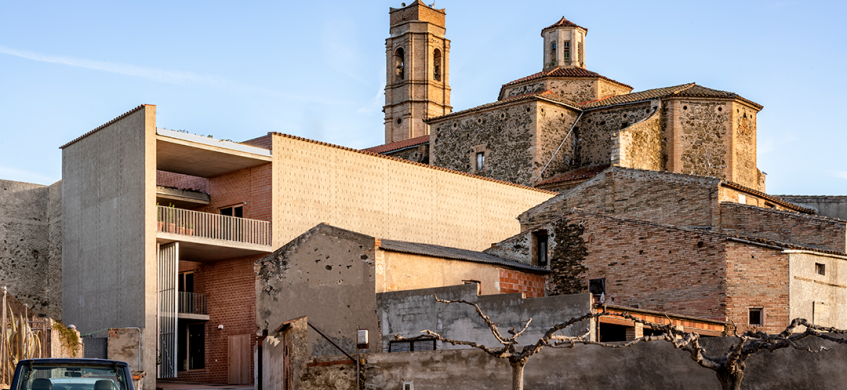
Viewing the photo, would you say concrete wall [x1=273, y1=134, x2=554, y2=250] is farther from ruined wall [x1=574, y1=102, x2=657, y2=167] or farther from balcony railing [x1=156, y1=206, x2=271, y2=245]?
ruined wall [x1=574, y1=102, x2=657, y2=167]

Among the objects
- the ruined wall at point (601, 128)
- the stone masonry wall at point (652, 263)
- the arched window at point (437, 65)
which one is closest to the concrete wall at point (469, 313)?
the stone masonry wall at point (652, 263)

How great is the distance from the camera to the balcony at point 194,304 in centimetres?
3189

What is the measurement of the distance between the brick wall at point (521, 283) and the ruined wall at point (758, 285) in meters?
5.28

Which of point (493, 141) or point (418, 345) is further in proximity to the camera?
point (493, 141)

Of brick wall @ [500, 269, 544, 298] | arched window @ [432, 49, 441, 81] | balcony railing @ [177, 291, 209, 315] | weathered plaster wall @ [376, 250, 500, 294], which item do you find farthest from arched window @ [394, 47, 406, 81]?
weathered plaster wall @ [376, 250, 500, 294]

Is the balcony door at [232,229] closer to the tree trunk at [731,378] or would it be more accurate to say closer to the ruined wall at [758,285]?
the ruined wall at [758,285]

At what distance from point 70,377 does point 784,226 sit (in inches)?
927

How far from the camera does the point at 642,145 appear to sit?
4134 cm

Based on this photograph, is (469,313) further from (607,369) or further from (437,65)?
(437,65)

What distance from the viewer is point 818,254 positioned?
25.7 meters

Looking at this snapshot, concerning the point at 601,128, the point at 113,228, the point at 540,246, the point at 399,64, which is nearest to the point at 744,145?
the point at 601,128

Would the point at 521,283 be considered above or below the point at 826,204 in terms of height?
below

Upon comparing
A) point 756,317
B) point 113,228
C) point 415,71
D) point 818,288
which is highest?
point 415,71

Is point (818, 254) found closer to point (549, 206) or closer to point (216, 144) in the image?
point (549, 206)
